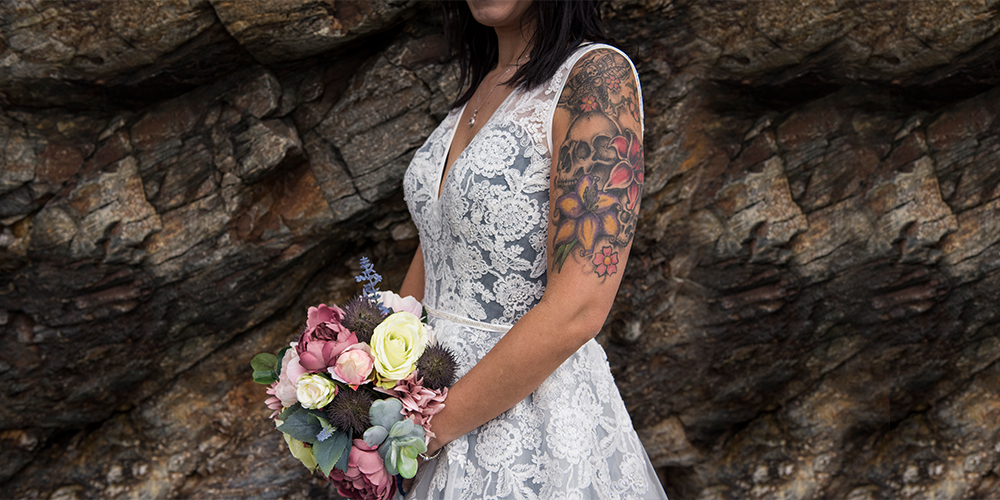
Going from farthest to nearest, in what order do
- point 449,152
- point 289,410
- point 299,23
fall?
point 299,23, point 449,152, point 289,410

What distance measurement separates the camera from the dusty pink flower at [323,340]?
59.8 inches

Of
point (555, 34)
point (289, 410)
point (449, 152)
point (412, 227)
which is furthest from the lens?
point (412, 227)

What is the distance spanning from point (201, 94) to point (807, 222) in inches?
135

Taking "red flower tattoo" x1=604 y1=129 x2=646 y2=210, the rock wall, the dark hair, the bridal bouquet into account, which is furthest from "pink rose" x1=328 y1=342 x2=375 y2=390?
the rock wall

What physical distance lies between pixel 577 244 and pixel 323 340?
703 millimetres

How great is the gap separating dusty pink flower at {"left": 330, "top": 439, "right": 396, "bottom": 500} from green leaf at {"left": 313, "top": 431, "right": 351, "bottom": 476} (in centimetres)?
3

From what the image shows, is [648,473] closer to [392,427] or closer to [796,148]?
[392,427]

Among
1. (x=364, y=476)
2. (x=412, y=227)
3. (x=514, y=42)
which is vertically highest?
(x=514, y=42)

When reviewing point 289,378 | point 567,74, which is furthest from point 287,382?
point 567,74

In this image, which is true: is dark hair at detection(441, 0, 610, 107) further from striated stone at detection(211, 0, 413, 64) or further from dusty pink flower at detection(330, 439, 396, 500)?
striated stone at detection(211, 0, 413, 64)

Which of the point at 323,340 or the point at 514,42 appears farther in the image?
the point at 514,42

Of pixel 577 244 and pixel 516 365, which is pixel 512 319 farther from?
pixel 577 244

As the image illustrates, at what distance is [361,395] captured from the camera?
153 cm

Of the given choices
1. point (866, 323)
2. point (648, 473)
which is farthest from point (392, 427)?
point (866, 323)
